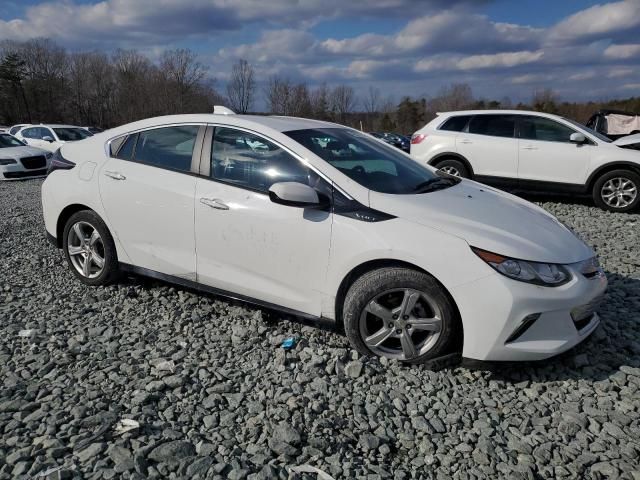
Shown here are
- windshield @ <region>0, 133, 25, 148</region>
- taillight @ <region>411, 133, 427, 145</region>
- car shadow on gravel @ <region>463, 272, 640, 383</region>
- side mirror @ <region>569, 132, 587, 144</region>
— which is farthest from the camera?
windshield @ <region>0, 133, 25, 148</region>

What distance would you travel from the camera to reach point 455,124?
994 cm

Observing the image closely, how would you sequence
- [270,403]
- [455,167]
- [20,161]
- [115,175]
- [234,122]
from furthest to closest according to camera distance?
[20,161]
[455,167]
[115,175]
[234,122]
[270,403]

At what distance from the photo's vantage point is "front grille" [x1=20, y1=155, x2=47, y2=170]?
13695 millimetres

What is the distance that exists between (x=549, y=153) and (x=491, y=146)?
1006 millimetres

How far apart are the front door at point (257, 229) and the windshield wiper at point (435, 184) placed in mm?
831

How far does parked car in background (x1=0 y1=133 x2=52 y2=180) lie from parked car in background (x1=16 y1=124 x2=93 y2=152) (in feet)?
7.90

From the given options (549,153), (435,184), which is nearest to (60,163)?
(435,184)

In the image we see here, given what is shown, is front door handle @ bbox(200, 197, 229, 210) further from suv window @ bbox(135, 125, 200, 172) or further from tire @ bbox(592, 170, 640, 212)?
tire @ bbox(592, 170, 640, 212)

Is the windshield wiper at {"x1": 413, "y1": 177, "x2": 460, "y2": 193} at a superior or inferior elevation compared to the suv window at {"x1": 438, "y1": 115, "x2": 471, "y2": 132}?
inferior

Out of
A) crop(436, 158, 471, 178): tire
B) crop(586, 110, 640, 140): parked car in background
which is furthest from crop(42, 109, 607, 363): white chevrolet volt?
crop(586, 110, 640, 140): parked car in background

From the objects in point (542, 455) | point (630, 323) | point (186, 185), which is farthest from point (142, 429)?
point (630, 323)

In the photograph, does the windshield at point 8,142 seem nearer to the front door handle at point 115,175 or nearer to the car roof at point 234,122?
the car roof at point 234,122

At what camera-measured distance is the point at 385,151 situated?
14.3 feet

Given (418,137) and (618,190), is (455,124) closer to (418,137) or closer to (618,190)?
(418,137)
